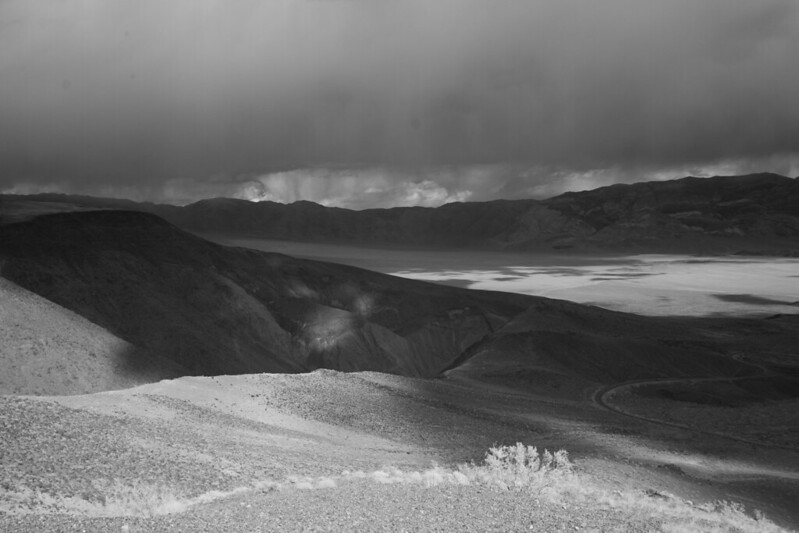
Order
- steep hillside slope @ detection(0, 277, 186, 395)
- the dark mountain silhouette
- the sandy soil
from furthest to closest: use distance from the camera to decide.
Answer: the dark mountain silhouette → steep hillside slope @ detection(0, 277, 186, 395) → the sandy soil

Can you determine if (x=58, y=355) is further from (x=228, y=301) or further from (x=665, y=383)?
(x=665, y=383)

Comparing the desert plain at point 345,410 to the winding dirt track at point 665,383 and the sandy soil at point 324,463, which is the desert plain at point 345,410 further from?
the winding dirt track at point 665,383

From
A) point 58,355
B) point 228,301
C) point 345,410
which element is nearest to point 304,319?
point 228,301

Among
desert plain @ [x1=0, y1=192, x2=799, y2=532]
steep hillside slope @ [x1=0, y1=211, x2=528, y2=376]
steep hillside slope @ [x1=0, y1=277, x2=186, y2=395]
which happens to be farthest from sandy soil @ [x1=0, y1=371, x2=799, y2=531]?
steep hillside slope @ [x1=0, y1=211, x2=528, y2=376]

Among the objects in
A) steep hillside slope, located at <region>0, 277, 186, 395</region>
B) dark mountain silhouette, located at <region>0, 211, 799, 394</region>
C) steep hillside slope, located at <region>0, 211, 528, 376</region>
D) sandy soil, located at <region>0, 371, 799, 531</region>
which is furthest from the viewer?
steep hillside slope, located at <region>0, 211, 528, 376</region>

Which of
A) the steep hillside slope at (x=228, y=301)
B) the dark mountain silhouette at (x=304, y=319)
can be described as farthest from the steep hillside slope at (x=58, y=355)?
the steep hillside slope at (x=228, y=301)

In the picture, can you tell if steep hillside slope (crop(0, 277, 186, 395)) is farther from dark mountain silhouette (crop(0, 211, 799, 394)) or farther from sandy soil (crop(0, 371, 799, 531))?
sandy soil (crop(0, 371, 799, 531))

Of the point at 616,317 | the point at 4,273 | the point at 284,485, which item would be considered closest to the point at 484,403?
the point at 284,485

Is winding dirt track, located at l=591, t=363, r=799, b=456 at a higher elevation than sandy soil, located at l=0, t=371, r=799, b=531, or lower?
lower

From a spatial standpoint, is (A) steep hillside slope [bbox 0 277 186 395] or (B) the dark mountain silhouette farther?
(B) the dark mountain silhouette
